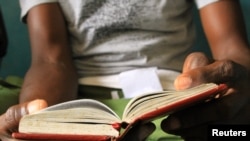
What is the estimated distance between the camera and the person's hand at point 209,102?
0.62 meters

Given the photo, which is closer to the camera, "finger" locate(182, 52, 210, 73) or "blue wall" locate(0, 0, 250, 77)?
"finger" locate(182, 52, 210, 73)

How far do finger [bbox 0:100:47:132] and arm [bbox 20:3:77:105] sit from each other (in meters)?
0.28

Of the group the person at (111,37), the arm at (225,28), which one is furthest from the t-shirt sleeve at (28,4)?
the arm at (225,28)

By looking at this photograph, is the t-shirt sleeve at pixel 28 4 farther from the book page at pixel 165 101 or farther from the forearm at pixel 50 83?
the book page at pixel 165 101

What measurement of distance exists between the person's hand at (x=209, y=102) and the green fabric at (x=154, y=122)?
4.4 inches

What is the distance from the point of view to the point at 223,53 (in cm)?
96

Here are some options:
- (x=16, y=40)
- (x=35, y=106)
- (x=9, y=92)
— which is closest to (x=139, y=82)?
(x=9, y=92)

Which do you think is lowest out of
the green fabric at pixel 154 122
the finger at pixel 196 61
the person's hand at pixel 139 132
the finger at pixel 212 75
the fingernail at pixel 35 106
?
the green fabric at pixel 154 122

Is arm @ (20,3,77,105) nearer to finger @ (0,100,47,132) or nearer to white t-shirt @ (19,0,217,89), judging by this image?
white t-shirt @ (19,0,217,89)

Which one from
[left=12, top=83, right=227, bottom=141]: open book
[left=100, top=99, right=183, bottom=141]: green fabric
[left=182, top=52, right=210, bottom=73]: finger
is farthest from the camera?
[left=100, top=99, right=183, bottom=141]: green fabric

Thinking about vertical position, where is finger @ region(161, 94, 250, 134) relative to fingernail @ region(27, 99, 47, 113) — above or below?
below

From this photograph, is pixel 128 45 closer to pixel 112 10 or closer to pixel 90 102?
pixel 112 10

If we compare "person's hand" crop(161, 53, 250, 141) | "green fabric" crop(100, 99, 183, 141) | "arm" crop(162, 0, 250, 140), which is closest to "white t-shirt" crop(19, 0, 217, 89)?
"green fabric" crop(100, 99, 183, 141)

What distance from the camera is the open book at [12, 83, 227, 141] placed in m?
0.54
